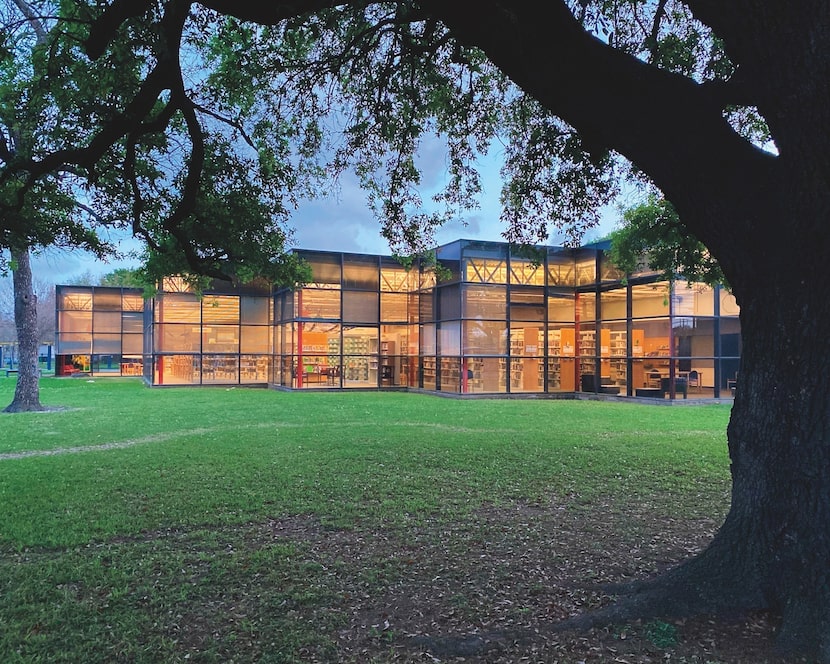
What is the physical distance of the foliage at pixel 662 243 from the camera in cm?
975

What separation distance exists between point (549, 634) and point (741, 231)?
2.54 metres

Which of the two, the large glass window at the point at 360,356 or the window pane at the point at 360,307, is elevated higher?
the window pane at the point at 360,307

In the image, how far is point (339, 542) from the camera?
5.43 meters

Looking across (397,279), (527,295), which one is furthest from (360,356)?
(527,295)

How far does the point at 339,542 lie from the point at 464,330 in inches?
757

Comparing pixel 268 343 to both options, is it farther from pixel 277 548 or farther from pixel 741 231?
pixel 741 231

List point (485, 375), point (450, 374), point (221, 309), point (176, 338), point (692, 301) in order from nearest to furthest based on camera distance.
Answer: point (692, 301), point (485, 375), point (450, 374), point (176, 338), point (221, 309)

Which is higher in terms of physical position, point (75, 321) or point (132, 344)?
point (75, 321)

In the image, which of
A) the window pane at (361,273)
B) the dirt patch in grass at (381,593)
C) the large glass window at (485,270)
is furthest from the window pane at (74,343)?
the dirt patch in grass at (381,593)

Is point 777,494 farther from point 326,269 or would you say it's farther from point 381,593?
point 326,269

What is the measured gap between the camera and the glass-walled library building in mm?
22016

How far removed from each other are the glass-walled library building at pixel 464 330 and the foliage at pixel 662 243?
7804 mm

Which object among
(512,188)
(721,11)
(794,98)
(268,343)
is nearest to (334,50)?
(512,188)

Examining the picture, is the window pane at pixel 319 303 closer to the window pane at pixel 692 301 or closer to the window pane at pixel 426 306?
the window pane at pixel 426 306
